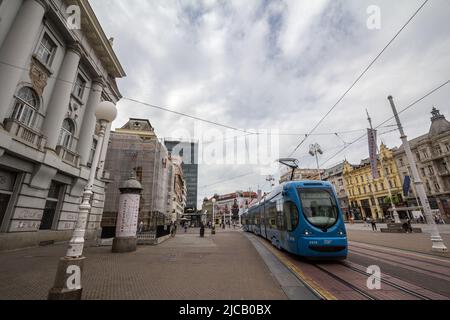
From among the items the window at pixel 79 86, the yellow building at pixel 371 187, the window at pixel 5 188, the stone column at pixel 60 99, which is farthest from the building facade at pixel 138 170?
the yellow building at pixel 371 187

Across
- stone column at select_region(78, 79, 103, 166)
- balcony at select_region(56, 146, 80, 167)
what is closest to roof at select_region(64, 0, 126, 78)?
stone column at select_region(78, 79, 103, 166)

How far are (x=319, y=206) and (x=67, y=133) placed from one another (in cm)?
1829

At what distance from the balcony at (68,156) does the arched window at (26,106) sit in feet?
7.32

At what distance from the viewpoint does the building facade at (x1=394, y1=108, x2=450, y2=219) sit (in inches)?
1416

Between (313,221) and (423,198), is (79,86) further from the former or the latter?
(423,198)

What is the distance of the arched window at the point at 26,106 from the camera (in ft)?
38.3

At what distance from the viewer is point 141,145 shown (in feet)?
95.2

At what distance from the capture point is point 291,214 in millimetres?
8594

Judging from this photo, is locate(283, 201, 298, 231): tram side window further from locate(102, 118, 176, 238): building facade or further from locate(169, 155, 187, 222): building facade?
locate(169, 155, 187, 222): building facade

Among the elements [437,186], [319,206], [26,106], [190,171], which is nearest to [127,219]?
[26,106]

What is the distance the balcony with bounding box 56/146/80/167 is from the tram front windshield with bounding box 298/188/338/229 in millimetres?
15491

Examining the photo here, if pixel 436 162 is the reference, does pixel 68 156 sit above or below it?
below

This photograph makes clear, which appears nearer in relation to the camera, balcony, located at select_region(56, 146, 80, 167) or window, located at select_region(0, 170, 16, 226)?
window, located at select_region(0, 170, 16, 226)
